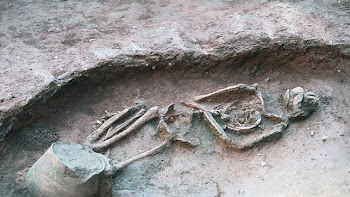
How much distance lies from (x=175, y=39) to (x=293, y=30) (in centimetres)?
84

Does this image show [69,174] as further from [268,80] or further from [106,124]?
[268,80]

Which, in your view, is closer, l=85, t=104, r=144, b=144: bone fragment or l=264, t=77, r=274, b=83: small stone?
l=85, t=104, r=144, b=144: bone fragment

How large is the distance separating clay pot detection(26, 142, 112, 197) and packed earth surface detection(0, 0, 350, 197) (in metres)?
0.15

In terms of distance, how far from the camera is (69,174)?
8.64 ft

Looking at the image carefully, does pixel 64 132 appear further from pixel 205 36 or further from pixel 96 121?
pixel 205 36

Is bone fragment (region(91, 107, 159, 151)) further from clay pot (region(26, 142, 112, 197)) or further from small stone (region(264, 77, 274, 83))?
small stone (region(264, 77, 274, 83))

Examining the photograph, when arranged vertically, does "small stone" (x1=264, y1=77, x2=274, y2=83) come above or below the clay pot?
below

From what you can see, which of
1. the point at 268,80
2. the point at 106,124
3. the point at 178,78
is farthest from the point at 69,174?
the point at 268,80

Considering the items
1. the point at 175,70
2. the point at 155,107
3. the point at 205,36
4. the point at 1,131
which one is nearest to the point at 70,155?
the point at 1,131

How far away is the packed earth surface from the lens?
120 inches

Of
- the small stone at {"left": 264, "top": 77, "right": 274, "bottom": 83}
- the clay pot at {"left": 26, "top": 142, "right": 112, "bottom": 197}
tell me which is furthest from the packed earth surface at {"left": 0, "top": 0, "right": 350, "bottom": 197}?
the clay pot at {"left": 26, "top": 142, "right": 112, "bottom": 197}

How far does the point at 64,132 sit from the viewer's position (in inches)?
128

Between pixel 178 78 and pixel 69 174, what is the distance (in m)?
1.27

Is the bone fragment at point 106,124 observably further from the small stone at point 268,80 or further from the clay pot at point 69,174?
the small stone at point 268,80
